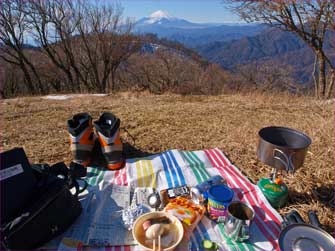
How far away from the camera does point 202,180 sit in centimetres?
138

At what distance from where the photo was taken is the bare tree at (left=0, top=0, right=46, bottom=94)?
23.0 feet

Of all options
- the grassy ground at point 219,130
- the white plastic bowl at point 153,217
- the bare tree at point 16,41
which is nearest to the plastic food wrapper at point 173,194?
the white plastic bowl at point 153,217

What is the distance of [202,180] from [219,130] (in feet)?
3.09

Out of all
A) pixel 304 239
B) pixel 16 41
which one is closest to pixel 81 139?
pixel 304 239

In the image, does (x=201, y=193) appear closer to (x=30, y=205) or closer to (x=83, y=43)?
(x=30, y=205)

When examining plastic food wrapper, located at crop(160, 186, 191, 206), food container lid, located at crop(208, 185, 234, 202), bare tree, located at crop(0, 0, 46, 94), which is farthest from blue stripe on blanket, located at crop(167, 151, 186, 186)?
bare tree, located at crop(0, 0, 46, 94)

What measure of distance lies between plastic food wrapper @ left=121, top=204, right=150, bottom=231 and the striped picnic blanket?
91 millimetres

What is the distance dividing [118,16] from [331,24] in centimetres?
606

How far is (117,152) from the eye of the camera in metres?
1.52

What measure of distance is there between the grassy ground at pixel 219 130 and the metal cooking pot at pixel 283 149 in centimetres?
29

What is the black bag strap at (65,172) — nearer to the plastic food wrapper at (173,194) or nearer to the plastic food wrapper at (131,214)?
the plastic food wrapper at (131,214)

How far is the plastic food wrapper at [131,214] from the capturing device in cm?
100

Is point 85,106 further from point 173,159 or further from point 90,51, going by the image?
point 90,51

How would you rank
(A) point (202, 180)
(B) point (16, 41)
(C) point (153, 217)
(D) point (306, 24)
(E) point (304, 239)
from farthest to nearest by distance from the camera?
(B) point (16, 41) → (D) point (306, 24) → (A) point (202, 180) → (C) point (153, 217) → (E) point (304, 239)
